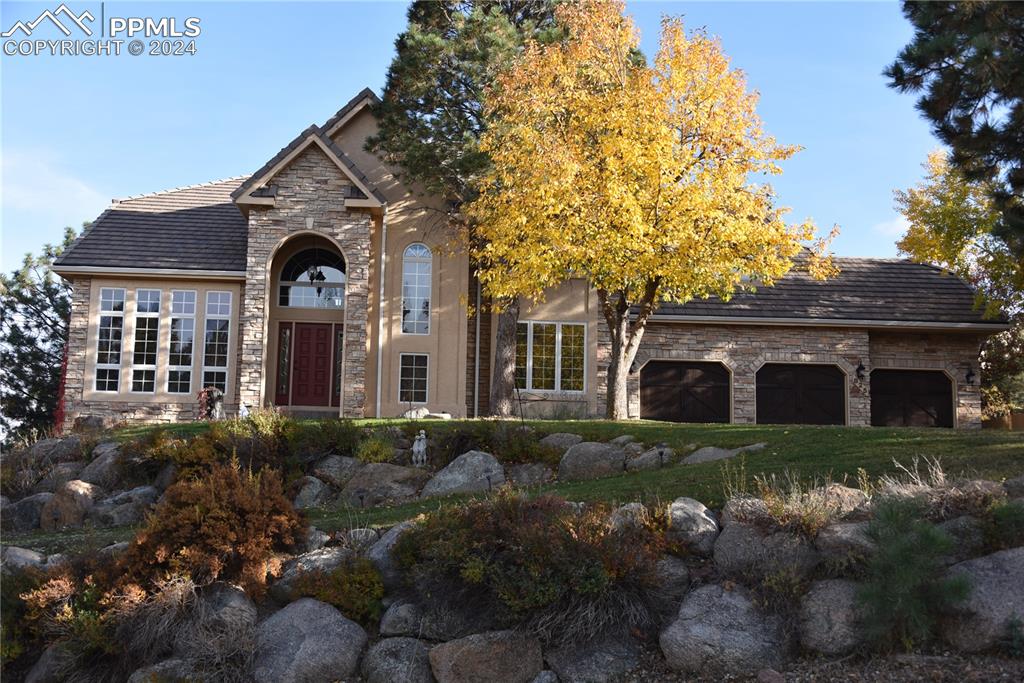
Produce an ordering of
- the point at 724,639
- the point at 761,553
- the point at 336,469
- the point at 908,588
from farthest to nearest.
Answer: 1. the point at 336,469
2. the point at 761,553
3. the point at 724,639
4. the point at 908,588

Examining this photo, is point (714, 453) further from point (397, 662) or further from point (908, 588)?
point (397, 662)

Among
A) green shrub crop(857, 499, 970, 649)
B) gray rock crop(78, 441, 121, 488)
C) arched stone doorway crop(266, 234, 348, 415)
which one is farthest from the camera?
arched stone doorway crop(266, 234, 348, 415)

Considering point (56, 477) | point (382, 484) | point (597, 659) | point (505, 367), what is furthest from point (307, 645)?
point (505, 367)

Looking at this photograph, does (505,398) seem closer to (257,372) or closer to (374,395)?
(374,395)

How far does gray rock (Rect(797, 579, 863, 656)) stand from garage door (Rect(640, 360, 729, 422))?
14207 mm

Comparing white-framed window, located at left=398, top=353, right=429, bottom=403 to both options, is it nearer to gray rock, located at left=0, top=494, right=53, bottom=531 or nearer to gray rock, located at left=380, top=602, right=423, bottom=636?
gray rock, located at left=0, top=494, right=53, bottom=531

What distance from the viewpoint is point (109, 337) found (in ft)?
65.5

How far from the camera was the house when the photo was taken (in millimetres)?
19734

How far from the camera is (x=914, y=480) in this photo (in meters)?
9.03

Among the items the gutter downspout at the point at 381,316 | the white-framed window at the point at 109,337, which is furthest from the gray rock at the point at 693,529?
the white-framed window at the point at 109,337

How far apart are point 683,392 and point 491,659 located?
48.9ft

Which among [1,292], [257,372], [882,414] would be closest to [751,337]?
[882,414]

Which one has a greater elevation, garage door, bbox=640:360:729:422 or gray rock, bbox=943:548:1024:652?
garage door, bbox=640:360:729:422

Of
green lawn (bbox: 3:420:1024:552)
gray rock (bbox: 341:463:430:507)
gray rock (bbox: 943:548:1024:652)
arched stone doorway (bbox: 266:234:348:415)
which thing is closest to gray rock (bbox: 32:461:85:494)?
green lawn (bbox: 3:420:1024:552)
